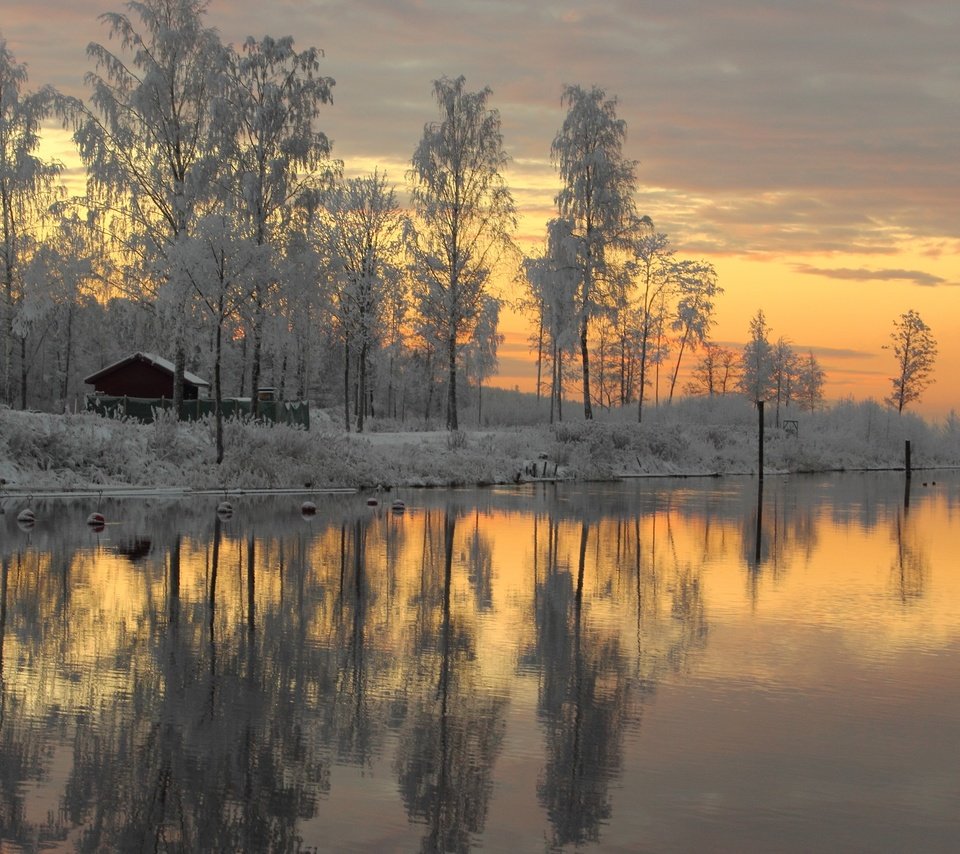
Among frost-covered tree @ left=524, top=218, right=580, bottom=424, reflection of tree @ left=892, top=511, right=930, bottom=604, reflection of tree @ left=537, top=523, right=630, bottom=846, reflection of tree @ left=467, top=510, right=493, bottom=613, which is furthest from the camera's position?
frost-covered tree @ left=524, top=218, right=580, bottom=424

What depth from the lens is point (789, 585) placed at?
15.8 m

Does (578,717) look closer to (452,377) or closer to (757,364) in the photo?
(452,377)

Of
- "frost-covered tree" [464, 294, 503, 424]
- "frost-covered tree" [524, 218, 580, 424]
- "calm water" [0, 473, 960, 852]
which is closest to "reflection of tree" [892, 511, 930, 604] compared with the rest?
"calm water" [0, 473, 960, 852]

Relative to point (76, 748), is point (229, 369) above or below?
above

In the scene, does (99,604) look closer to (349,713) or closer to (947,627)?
(349,713)

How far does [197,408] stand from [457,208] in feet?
50.8

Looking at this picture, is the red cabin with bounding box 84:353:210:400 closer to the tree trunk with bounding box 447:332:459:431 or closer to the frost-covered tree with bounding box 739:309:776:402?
the tree trunk with bounding box 447:332:459:431

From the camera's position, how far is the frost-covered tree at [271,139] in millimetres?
38344

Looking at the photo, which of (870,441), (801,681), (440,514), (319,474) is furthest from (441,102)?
(801,681)

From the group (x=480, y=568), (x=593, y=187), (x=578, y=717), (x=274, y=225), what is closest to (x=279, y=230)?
(x=274, y=225)

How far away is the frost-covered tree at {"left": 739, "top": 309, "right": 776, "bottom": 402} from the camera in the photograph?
95.5 meters

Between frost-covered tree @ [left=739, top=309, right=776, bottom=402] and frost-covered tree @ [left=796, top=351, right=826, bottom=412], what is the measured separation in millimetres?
10994

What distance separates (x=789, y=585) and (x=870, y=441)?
56.3 metres

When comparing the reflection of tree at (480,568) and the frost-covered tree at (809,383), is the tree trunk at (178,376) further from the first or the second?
the frost-covered tree at (809,383)
